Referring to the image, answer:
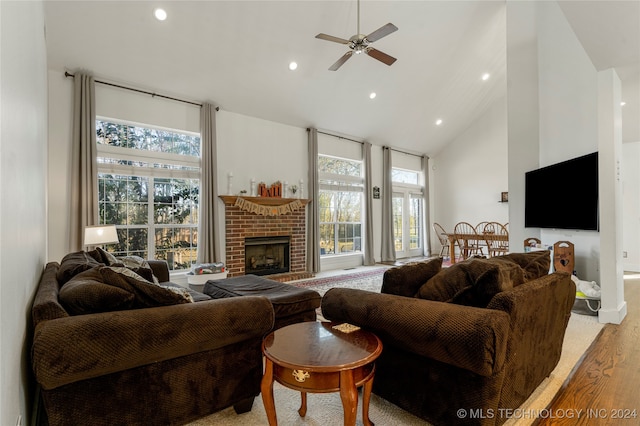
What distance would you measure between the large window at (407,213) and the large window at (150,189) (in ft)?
16.8

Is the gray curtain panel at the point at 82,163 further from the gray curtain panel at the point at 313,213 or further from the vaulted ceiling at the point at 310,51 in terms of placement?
the gray curtain panel at the point at 313,213

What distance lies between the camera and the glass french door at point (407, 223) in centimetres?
840

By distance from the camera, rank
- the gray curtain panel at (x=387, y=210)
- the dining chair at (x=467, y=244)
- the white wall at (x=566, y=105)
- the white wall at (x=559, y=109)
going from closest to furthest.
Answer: the white wall at (x=559, y=109) → the white wall at (x=566, y=105) → the dining chair at (x=467, y=244) → the gray curtain panel at (x=387, y=210)

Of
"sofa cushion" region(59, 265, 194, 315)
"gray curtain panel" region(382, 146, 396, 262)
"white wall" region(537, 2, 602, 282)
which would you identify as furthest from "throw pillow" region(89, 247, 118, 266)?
"gray curtain panel" region(382, 146, 396, 262)

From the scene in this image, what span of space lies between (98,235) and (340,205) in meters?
4.66

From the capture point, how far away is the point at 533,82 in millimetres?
4633

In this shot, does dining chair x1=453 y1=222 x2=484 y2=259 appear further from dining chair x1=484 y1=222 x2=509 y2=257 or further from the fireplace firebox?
the fireplace firebox

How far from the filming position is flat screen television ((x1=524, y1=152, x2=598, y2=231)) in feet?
11.2

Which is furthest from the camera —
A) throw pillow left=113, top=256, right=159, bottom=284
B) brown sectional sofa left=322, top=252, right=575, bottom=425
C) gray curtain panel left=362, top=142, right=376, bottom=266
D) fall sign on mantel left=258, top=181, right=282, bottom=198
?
gray curtain panel left=362, top=142, right=376, bottom=266

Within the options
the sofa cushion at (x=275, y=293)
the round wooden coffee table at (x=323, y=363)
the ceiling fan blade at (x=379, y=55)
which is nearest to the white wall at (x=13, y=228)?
the round wooden coffee table at (x=323, y=363)

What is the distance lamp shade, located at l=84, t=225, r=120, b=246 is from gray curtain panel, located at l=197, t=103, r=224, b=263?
52.5 inches

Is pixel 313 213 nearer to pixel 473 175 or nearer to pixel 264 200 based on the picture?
pixel 264 200

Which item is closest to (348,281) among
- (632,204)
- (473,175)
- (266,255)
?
(266,255)

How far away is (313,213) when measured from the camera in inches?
245
